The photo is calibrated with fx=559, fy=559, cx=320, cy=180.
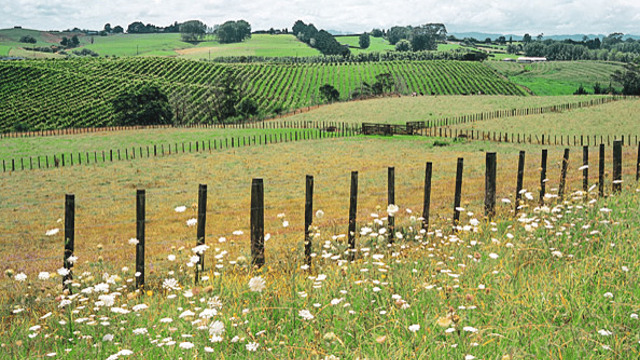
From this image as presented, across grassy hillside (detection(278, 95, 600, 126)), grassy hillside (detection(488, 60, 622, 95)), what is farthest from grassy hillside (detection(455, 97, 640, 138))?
grassy hillside (detection(488, 60, 622, 95))

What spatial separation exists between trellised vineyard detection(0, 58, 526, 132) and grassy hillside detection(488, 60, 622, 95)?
19.7ft

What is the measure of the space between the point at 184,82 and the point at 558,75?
102946 mm

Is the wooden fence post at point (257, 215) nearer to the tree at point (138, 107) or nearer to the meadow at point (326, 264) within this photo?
the meadow at point (326, 264)

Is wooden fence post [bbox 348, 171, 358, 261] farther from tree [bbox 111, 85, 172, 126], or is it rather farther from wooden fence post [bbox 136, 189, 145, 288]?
tree [bbox 111, 85, 172, 126]

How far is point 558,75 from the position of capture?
157750 mm

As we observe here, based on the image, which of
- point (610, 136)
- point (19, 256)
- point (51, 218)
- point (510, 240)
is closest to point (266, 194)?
point (51, 218)

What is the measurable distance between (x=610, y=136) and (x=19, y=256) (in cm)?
5603

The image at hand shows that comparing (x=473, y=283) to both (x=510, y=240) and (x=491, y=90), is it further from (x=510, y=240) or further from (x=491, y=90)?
(x=491, y=90)

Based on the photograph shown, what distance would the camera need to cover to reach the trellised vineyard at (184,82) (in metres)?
105

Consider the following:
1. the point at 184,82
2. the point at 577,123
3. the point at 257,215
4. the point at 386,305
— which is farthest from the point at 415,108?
the point at 386,305

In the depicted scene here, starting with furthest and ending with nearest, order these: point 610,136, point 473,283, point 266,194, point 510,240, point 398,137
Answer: point 398,137 < point 610,136 < point 266,194 < point 510,240 < point 473,283

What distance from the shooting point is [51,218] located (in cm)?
2545

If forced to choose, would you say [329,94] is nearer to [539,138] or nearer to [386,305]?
[539,138]

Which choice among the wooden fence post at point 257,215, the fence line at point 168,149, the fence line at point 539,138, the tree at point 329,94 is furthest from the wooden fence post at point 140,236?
the tree at point 329,94
